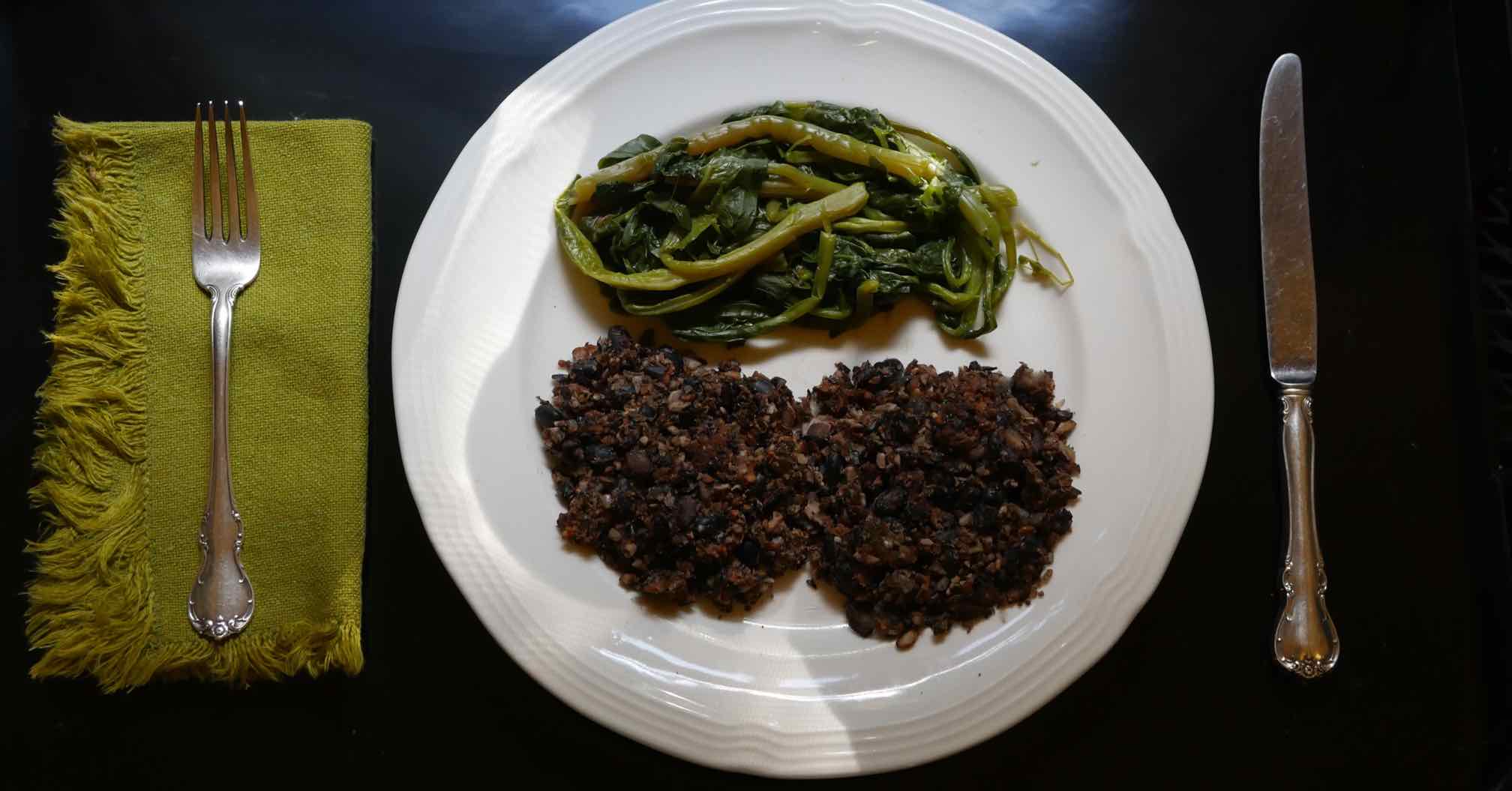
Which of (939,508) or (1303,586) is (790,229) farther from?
(1303,586)

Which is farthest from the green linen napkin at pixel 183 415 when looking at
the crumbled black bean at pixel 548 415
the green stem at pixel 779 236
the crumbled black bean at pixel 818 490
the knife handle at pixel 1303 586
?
the knife handle at pixel 1303 586

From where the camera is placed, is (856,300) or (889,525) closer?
(889,525)

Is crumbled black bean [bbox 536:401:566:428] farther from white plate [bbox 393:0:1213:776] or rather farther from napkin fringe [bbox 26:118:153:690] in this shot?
napkin fringe [bbox 26:118:153:690]

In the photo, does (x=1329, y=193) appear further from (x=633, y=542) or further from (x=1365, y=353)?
(x=633, y=542)

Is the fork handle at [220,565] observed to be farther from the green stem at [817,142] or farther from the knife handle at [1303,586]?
the knife handle at [1303,586]

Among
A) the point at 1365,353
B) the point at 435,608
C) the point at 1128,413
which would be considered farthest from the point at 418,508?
the point at 1365,353

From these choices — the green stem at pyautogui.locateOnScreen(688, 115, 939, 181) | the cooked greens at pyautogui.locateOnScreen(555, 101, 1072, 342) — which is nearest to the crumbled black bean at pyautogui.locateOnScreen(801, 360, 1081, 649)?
the cooked greens at pyautogui.locateOnScreen(555, 101, 1072, 342)
